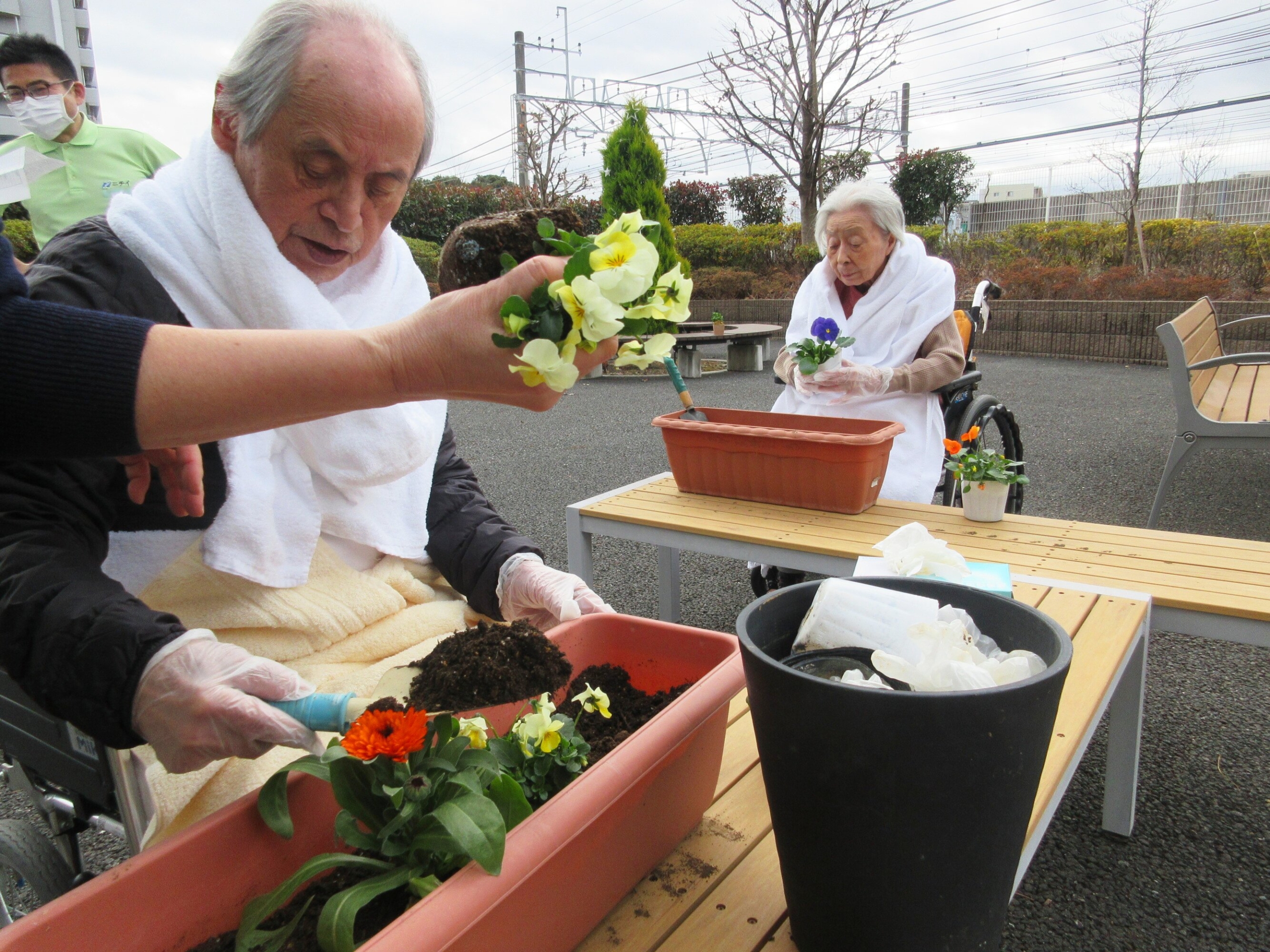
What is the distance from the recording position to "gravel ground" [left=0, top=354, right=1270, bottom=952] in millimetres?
1704

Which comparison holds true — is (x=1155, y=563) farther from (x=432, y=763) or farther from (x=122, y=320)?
(x=122, y=320)

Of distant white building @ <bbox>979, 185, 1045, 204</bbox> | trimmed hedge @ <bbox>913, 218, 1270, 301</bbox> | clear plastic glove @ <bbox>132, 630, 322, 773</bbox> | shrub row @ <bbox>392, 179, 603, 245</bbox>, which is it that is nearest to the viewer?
clear plastic glove @ <bbox>132, 630, 322, 773</bbox>

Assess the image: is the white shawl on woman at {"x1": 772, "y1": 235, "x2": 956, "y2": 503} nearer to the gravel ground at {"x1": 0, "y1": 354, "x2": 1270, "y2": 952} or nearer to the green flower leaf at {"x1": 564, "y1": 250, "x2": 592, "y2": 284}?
the gravel ground at {"x1": 0, "y1": 354, "x2": 1270, "y2": 952}

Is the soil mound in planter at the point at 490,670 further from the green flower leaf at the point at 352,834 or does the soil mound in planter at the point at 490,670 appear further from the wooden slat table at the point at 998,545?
the wooden slat table at the point at 998,545

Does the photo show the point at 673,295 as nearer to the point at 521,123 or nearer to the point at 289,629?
the point at 289,629

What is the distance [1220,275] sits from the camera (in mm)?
9938

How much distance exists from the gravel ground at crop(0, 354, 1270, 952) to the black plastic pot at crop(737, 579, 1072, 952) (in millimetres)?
1201

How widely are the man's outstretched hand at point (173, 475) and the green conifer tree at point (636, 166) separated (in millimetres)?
8259

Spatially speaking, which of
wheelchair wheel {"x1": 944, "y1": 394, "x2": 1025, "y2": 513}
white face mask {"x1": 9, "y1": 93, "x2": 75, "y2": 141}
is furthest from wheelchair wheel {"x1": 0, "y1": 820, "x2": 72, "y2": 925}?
white face mask {"x1": 9, "y1": 93, "x2": 75, "y2": 141}

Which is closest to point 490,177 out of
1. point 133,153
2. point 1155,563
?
point 133,153

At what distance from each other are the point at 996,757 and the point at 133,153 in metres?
4.33

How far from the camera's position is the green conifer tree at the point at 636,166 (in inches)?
357

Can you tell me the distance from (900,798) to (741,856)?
0.33 m

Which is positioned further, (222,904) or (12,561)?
(12,561)
